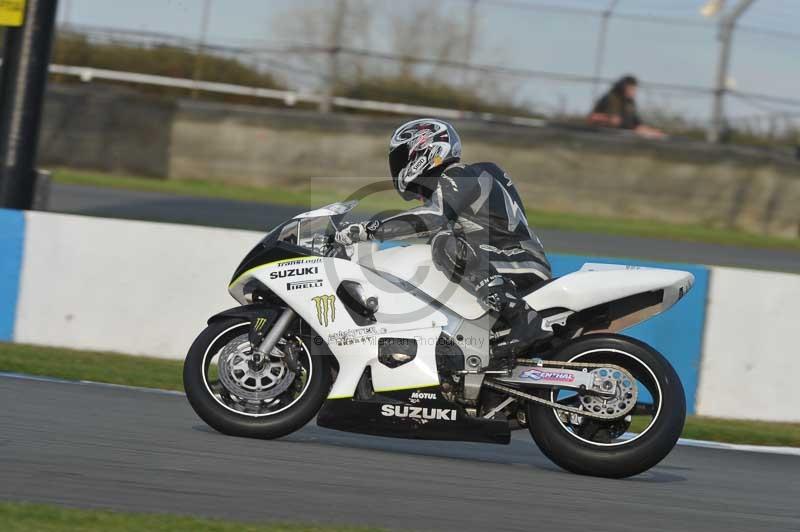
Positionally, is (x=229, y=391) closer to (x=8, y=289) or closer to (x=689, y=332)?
(x=8, y=289)

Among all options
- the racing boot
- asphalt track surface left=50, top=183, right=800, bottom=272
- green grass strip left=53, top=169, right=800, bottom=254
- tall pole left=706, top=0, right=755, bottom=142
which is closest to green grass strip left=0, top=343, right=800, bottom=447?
the racing boot

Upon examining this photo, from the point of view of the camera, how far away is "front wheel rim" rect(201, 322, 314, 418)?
6.11m

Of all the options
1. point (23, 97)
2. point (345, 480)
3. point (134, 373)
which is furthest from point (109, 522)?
point (23, 97)

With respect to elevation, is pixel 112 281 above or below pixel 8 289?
above

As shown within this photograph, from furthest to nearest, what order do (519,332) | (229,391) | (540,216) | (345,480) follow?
(540,216), (229,391), (519,332), (345,480)

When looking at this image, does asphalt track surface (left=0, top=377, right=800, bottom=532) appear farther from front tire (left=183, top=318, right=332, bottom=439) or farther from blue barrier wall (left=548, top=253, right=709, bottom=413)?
blue barrier wall (left=548, top=253, right=709, bottom=413)

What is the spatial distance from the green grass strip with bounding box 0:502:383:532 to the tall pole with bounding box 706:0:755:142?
15.9 meters

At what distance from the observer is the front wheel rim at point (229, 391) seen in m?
6.11

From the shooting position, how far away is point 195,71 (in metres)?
20.7

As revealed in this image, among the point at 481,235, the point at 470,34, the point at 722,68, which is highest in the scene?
the point at 470,34

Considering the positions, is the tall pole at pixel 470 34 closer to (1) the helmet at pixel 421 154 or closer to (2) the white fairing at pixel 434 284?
(1) the helmet at pixel 421 154

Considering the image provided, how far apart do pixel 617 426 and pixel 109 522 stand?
2.63 m

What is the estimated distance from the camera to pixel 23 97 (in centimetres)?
1179

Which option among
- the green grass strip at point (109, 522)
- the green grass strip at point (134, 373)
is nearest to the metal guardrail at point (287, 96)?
the green grass strip at point (134, 373)
